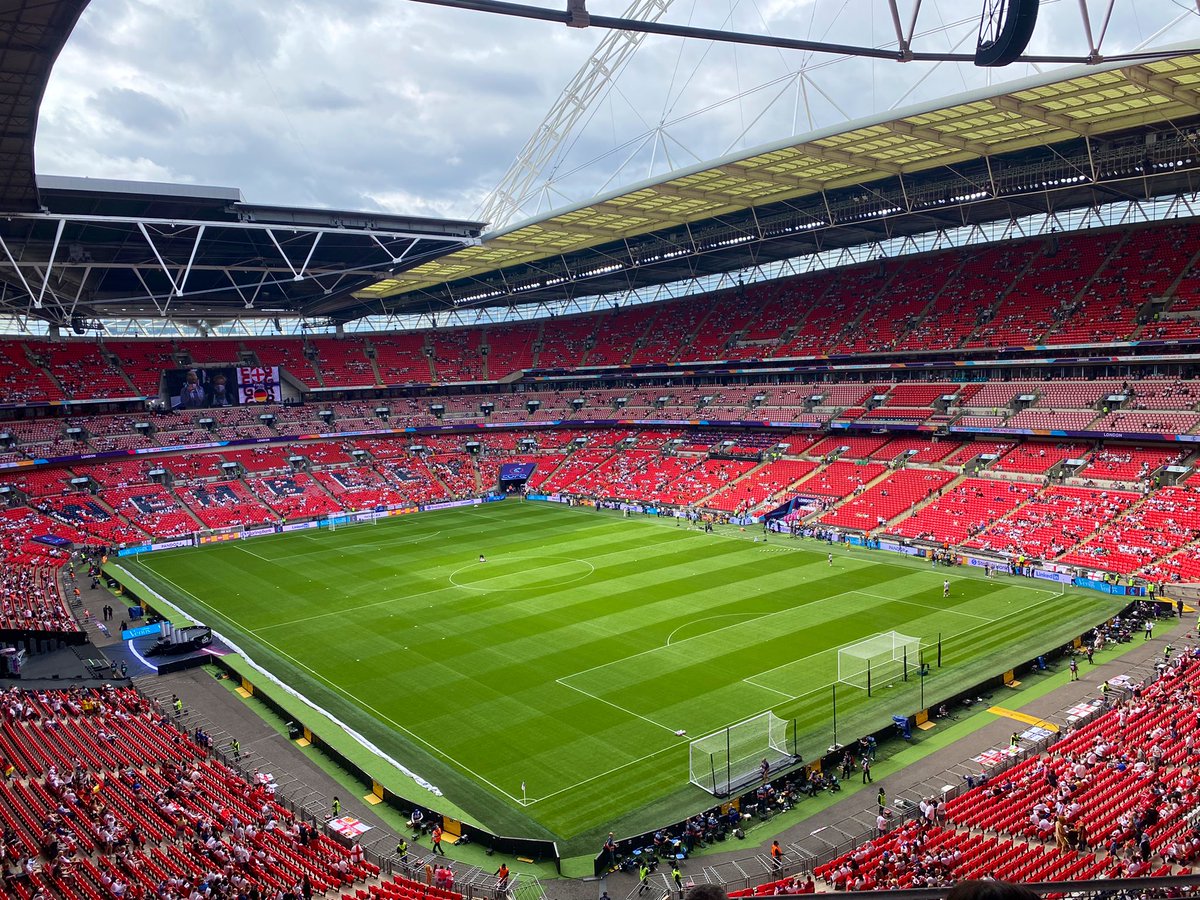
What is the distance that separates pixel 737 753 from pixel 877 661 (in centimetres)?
916

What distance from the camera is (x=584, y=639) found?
36.2m

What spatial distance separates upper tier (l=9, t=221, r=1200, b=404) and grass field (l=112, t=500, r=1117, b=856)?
2280cm

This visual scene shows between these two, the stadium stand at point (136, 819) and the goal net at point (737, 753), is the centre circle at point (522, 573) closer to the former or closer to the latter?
the goal net at point (737, 753)

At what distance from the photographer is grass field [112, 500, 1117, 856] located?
25.2m

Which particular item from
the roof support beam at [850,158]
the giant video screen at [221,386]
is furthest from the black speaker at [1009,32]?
the giant video screen at [221,386]

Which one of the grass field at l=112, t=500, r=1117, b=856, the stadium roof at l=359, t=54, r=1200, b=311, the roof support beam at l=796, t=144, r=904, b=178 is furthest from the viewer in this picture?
the roof support beam at l=796, t=144, r=904, b=178

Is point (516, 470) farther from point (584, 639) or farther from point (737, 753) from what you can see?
point (737, 753)

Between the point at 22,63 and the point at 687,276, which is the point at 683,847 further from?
the point at 687,276

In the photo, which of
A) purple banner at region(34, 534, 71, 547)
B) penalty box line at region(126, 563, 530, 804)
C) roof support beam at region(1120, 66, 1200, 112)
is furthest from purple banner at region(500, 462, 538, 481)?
roof support beam at region(1120, 66, 1200, 112)

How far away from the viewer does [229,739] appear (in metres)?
27.7

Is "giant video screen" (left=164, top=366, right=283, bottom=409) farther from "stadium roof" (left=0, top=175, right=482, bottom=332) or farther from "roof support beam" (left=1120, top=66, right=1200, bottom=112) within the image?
"roof support beam" (left=1120, top=66, right=1200, bottom=112)

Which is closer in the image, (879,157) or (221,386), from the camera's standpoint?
(879,157)

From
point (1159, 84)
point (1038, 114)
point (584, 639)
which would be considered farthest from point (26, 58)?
point (1159, 84)

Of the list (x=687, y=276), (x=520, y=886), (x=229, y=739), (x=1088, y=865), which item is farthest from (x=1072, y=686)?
(x=687, y=276)
